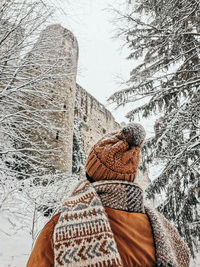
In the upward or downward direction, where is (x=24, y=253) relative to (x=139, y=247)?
downward

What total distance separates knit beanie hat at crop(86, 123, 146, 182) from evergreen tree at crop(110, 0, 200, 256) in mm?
1992

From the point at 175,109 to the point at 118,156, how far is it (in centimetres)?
255

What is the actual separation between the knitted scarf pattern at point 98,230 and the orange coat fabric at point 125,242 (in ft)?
0.10

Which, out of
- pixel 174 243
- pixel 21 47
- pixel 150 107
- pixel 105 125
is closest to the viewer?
pixel 174 243

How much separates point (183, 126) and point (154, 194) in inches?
51.8

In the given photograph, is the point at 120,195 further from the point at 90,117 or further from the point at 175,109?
the point at 90,117

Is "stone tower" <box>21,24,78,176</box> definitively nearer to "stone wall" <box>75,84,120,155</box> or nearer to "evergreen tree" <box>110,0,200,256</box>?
"evergreen tree" <box>110,0,200,256</box>

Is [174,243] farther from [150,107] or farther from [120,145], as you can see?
[150,107]

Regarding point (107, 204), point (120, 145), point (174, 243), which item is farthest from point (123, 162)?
point (174, 243)

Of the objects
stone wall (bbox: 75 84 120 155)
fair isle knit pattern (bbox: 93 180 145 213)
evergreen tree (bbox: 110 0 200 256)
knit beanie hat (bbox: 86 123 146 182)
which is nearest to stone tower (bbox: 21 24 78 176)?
evergreen tree (bbox: 110 0 200 256)

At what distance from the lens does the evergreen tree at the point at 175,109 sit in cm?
297

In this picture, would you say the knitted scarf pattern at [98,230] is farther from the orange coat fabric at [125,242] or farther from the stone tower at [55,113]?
the stone tower at [55,113]

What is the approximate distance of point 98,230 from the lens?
2.55 ft

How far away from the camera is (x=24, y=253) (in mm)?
3057
